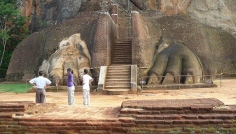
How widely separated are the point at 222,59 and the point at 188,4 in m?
7.22

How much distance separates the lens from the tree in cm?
2273

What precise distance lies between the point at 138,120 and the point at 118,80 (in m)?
7.67

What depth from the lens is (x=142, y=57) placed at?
1375 centimetres

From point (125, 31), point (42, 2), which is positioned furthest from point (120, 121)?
point (42, 2)

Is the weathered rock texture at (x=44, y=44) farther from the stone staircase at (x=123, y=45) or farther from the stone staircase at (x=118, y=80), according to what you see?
the stone staircase at (x=118, y=80)

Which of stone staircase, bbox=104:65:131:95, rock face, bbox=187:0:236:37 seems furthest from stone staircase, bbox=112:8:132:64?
rock face, bbox=187:0:236:37

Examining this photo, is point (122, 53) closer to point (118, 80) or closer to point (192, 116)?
point (118, 80)

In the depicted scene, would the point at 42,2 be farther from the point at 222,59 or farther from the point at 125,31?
the point at 222,59

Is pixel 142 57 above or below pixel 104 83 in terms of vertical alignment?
above

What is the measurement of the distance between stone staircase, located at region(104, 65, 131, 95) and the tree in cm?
1125

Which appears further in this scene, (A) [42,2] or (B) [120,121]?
(A) [42,2]

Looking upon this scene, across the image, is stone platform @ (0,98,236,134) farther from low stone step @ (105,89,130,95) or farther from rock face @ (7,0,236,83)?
rock face @ (7,0,236,83)

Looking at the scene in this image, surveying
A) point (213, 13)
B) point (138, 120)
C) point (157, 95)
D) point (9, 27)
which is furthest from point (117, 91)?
point (9, 27)

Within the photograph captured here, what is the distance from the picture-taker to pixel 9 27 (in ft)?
80.2
